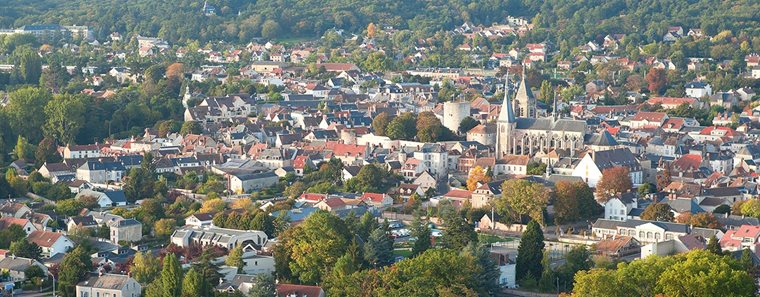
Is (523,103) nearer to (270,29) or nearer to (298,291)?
(298,291)

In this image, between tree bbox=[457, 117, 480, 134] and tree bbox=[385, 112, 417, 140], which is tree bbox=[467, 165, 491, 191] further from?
tree bbox=[457, 117, 480, 134]

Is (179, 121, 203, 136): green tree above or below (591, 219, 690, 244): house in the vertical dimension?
above

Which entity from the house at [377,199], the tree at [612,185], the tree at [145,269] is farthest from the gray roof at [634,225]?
the tree at [145,269]

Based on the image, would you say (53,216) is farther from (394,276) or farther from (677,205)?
(677,205)

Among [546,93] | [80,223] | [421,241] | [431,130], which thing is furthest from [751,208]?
[546,93]

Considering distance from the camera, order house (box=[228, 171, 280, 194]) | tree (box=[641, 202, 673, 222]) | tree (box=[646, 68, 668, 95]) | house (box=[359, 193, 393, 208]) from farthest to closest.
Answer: tree (box=[646, 68, 668, 95]) < house (box=[228, 171, 280, 194]) < house (box=[359, 193, 393, 208]) < tree (box=[641, 202, 673, 222])

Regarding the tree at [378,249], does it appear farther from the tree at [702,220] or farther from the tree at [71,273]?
the tree at [702,220]

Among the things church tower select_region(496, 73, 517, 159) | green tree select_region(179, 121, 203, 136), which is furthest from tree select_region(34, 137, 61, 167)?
church tower select_region(496, 73, 517, 159)
